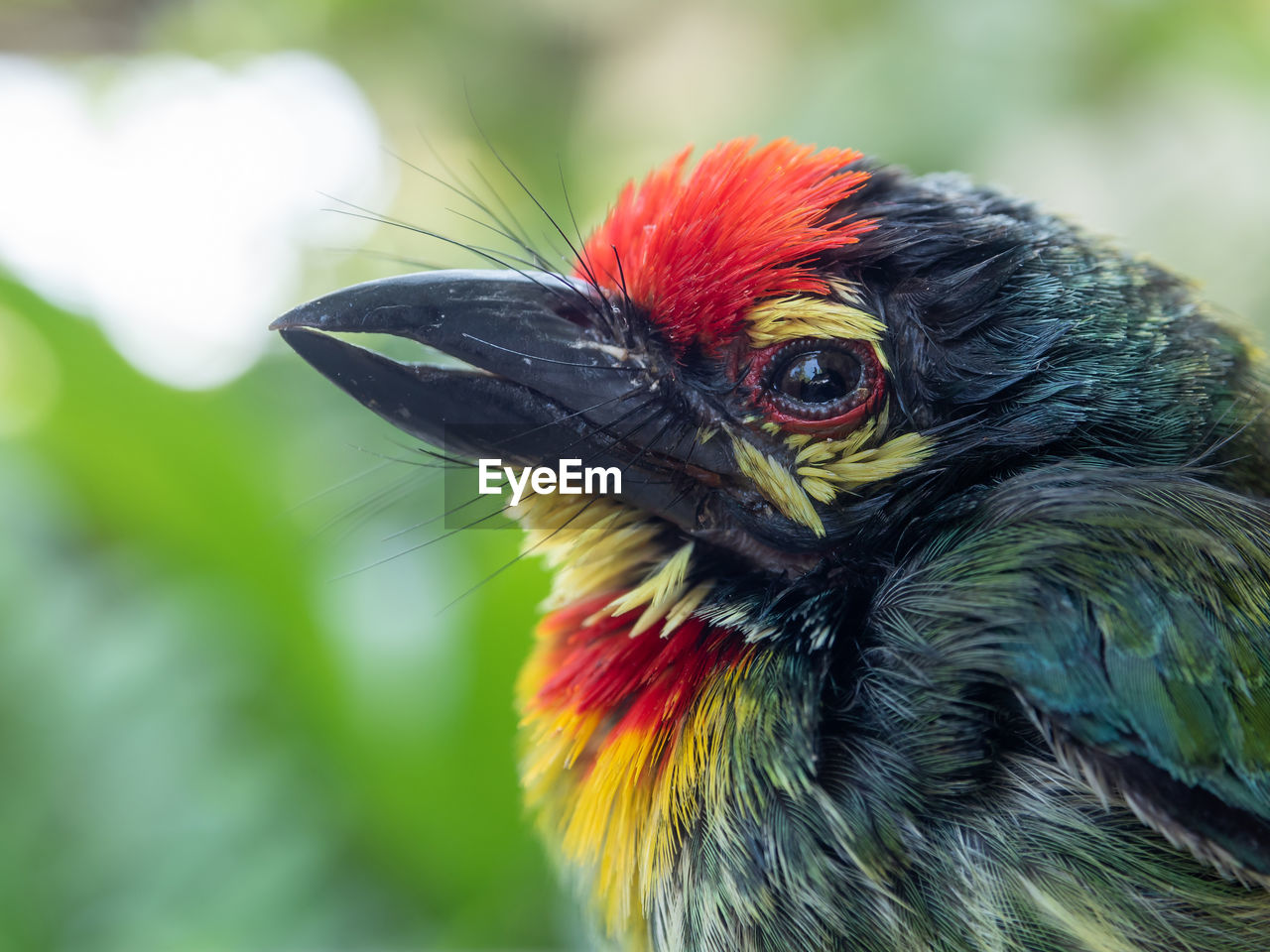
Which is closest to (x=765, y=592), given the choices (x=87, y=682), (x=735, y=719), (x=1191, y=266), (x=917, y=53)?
(x=735, y=719)

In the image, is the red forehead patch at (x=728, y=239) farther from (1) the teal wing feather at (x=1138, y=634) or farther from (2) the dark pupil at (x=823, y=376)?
(1) the teal wing feather at (x=1138, y=634)

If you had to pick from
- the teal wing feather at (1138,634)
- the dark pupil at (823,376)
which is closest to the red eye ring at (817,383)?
the dark pupil at (823,376)

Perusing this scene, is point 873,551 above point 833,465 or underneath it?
underneath

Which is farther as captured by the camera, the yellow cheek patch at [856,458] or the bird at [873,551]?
the yellow cheek patch at [856,458]

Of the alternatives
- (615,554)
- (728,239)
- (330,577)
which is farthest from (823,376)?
(330,577)

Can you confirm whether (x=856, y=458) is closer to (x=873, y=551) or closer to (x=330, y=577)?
(x=873, y=551)

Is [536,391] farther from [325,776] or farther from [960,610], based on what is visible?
[325,776]
